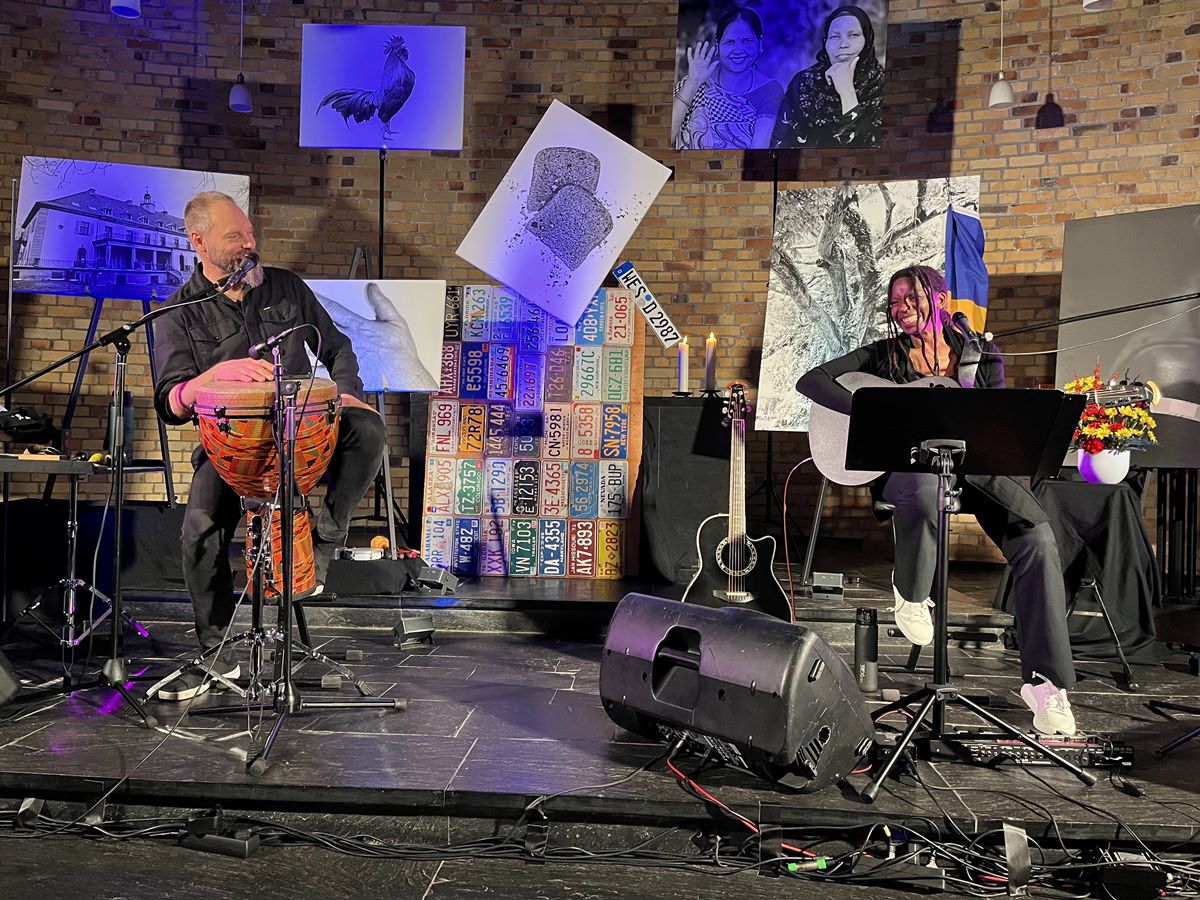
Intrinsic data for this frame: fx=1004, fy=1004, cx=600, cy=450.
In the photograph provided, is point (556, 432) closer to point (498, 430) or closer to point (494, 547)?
point (498, 430)

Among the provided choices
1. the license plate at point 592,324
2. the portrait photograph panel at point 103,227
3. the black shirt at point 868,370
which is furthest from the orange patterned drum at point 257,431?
the portrait photograph panel at point 103,227

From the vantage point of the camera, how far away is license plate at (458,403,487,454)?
5500 mm

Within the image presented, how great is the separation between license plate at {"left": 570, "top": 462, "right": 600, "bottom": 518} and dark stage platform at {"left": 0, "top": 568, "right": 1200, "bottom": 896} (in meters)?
1.92

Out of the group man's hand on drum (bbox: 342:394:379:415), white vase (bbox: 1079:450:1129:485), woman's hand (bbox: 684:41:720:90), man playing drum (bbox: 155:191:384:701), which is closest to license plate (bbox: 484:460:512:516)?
man playing drum (bbox: 155:191:384:701)

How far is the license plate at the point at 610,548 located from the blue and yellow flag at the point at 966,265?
7.17ft

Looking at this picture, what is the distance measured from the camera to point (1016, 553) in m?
3.11

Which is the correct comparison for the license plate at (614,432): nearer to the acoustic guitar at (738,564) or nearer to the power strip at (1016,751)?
the acoustic guitar at (738,564)

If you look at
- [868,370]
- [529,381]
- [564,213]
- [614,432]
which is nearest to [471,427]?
[529,381]

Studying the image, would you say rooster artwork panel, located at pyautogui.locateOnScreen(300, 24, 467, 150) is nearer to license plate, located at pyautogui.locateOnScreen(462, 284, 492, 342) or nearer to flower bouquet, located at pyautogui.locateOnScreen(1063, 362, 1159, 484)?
license plate, located at pyautogui.locateOnScreen(462, 284, 492, 342)

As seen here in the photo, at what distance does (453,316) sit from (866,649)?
3.18 meters

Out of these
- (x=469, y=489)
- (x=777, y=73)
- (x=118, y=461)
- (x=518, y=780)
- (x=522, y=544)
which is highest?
(x=777, y=73)

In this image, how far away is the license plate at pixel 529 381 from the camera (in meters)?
5.54

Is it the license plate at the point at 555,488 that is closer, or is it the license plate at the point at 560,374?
the license plate at the point at 555,488

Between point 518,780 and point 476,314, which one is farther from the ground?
point 476,314
